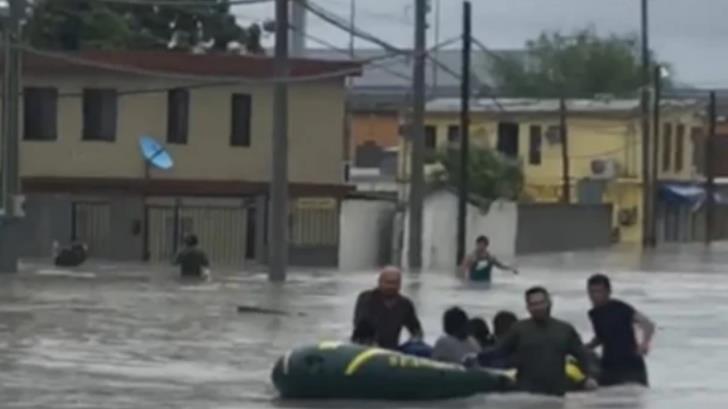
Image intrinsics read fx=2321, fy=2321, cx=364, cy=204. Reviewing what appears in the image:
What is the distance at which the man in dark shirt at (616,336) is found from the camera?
70.5 ft

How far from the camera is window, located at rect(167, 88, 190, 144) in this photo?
64688 millimetres

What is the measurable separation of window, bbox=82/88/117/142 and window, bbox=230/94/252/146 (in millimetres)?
3361

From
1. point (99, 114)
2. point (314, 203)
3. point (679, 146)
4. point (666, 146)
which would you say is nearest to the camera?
point (99, 114)

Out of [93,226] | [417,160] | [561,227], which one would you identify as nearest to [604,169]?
[561,227]

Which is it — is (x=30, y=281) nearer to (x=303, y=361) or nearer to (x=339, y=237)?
(x=339, y=237)

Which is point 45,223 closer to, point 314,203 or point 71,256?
point 314,203

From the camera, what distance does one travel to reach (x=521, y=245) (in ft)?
252

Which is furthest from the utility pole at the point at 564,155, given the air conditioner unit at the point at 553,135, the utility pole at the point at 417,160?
the utility pole at the point at 417,160

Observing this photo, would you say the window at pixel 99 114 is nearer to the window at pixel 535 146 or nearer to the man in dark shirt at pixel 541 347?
the window at pixel 535 146

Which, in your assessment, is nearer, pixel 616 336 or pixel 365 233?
pixel 616 336

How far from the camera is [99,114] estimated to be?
2537 inches

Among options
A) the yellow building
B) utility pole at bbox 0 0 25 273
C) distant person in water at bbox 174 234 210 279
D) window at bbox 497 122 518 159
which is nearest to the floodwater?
distant person in water at bbox 174 234 210 279

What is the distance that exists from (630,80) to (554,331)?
349 feet

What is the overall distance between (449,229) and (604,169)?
33047 millimetres
